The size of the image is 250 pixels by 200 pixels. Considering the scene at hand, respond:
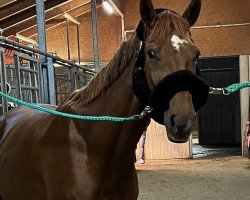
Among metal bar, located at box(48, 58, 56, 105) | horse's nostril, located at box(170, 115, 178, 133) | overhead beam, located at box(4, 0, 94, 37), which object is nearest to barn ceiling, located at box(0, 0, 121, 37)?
overhead beam, located at box(4, 0, 94, 37)

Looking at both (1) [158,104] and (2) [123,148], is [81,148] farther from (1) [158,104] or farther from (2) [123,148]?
(1) [158,104]

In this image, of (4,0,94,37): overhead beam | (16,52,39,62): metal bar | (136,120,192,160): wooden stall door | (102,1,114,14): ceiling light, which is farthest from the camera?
(136,120,192,160): wooden stall door

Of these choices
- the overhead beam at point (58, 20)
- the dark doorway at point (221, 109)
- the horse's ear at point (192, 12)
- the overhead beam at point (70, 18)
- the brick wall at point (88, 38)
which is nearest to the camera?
the horse's ear at point (192, 12)

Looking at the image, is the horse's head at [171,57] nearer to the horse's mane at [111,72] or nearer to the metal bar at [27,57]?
the horse's mane at [111,72]

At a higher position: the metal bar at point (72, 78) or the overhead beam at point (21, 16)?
the overhead beam at point (21, 16)

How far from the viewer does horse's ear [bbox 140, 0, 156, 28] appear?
1533 millimetres

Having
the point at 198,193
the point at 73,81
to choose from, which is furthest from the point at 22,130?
the point at 198,193

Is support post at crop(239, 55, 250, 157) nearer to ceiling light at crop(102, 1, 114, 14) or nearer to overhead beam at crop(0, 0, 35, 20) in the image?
ceiling light at crop(102, 1, 114, 14)

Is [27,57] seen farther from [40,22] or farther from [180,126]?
[180,126]

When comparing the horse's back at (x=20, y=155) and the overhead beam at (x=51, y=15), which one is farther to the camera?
the overhead beam at (x=51, y=15)

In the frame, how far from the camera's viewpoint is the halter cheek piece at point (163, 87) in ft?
4.63

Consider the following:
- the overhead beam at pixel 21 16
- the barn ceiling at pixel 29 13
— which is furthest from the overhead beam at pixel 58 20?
the overhead beam at pixel 21 16

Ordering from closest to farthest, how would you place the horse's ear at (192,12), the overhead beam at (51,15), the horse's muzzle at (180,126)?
1. the horse's muzzle at (180,126)
2. the horse's ear at (192,12)
3. the overhead beam at (51,15)

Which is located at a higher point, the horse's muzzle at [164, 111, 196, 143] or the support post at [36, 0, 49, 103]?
the support post at [36, 0, 49, 103]
